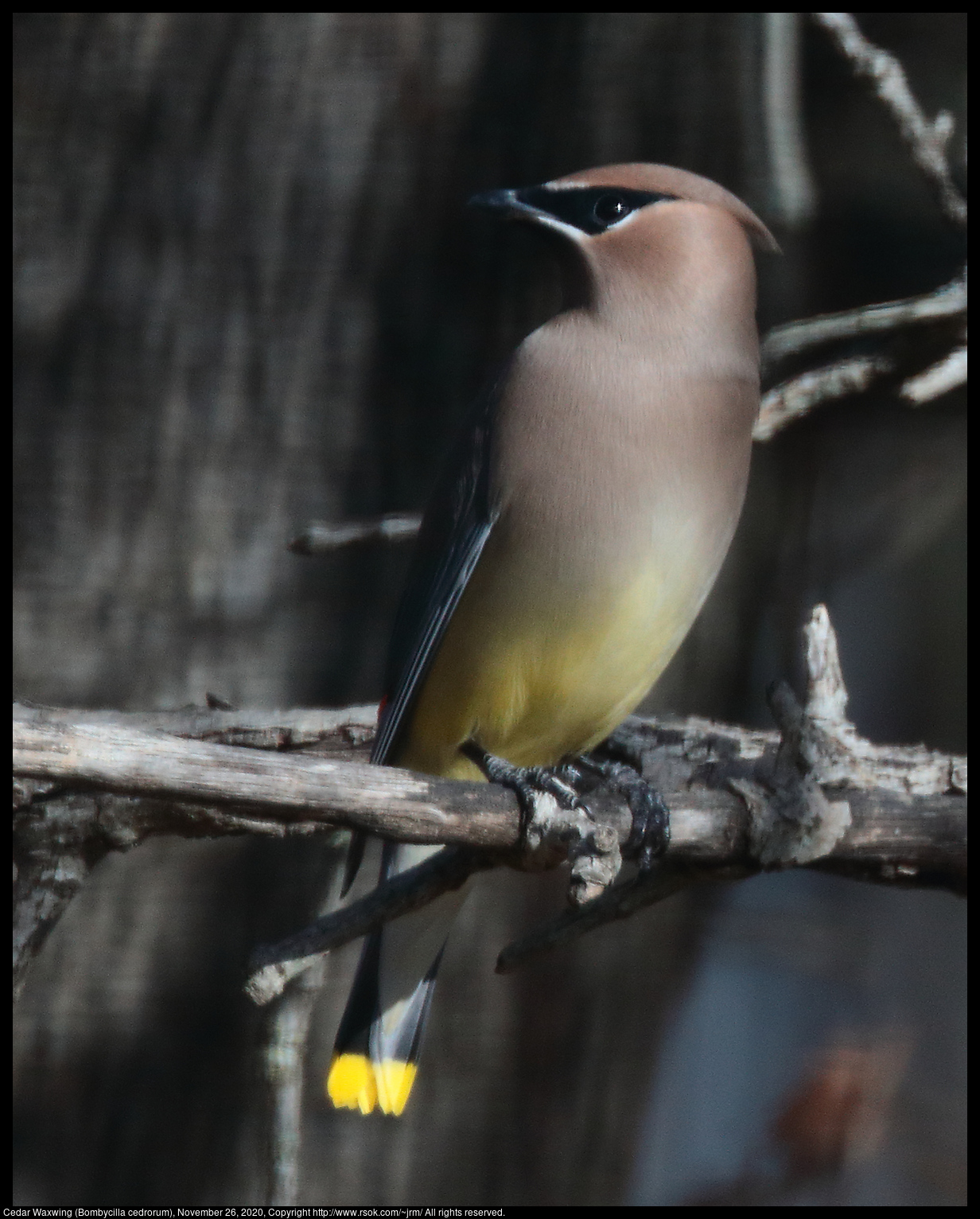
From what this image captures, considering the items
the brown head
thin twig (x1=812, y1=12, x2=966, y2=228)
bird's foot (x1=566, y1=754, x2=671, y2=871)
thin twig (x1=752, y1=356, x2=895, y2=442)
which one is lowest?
bird's foot (x1=566, y1=754, x2=671, y2=871)

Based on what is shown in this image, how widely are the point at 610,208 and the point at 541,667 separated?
51cm

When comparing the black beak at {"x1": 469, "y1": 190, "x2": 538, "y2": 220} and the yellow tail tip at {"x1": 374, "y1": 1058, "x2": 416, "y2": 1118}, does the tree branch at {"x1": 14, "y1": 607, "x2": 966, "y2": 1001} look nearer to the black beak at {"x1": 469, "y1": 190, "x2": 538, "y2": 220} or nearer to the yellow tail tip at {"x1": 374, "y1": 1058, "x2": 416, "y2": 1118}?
the yellow tail tip at {"x1": 374, "y1": 1058, "x2": 416, "y2": 1118}

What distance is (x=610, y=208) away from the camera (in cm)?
147

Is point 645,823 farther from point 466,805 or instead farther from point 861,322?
point 861,322

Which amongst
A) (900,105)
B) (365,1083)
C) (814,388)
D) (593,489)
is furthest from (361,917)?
(900,105)

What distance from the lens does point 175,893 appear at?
186 cm

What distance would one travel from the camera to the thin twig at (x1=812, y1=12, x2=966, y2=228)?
64.1 inches

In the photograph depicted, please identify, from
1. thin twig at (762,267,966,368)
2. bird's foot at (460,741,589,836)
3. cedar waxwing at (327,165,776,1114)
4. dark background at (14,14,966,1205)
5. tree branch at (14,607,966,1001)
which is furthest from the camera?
dark background at (14,14,966,1205)

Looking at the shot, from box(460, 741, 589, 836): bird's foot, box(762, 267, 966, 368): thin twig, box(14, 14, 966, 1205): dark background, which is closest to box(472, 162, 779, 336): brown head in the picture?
box(762, 267, 966, 368): thin twig

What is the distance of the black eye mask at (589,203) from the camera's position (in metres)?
1.47

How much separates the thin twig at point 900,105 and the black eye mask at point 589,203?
14.3 inches

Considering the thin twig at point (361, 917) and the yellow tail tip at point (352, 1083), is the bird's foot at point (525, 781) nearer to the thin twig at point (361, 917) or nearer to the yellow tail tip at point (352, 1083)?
the thin twig at point (361, 917)

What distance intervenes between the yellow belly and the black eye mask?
0.40 m
